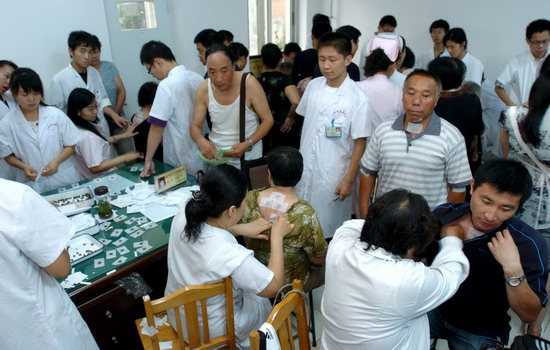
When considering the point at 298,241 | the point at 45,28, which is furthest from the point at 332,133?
the point at 45,28

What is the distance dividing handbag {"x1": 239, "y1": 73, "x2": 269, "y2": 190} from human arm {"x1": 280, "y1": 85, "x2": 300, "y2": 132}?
833 mm

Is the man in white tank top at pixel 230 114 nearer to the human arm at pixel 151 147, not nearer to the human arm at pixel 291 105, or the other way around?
the human arm at pixel 151 147

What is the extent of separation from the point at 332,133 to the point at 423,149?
1.95ft

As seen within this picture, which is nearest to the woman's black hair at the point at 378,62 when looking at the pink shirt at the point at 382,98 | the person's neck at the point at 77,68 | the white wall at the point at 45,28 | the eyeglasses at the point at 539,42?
the pink shirt at the point at 382,98

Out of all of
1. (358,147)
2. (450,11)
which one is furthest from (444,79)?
(450,11)

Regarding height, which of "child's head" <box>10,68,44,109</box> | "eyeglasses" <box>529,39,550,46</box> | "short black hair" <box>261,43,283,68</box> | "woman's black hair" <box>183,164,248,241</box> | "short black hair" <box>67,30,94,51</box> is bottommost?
"woman's black hair" <box>183,164,248,241</box>

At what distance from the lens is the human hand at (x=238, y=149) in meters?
2.45

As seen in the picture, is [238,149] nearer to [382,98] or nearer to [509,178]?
[382,98]

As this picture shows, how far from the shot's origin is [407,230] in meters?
1.09

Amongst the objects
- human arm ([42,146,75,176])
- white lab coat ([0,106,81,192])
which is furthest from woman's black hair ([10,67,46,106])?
human arm ([42,146,75,176])

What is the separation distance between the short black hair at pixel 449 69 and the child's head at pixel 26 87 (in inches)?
89.5

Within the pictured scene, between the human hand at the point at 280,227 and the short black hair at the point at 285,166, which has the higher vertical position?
the short black hair at the point at 285,166

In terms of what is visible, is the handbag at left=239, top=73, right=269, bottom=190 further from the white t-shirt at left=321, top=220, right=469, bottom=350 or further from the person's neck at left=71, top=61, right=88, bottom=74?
the person's neck at left=71, top=61, right=88, bottom=74

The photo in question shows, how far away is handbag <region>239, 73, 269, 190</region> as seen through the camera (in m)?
2.26
